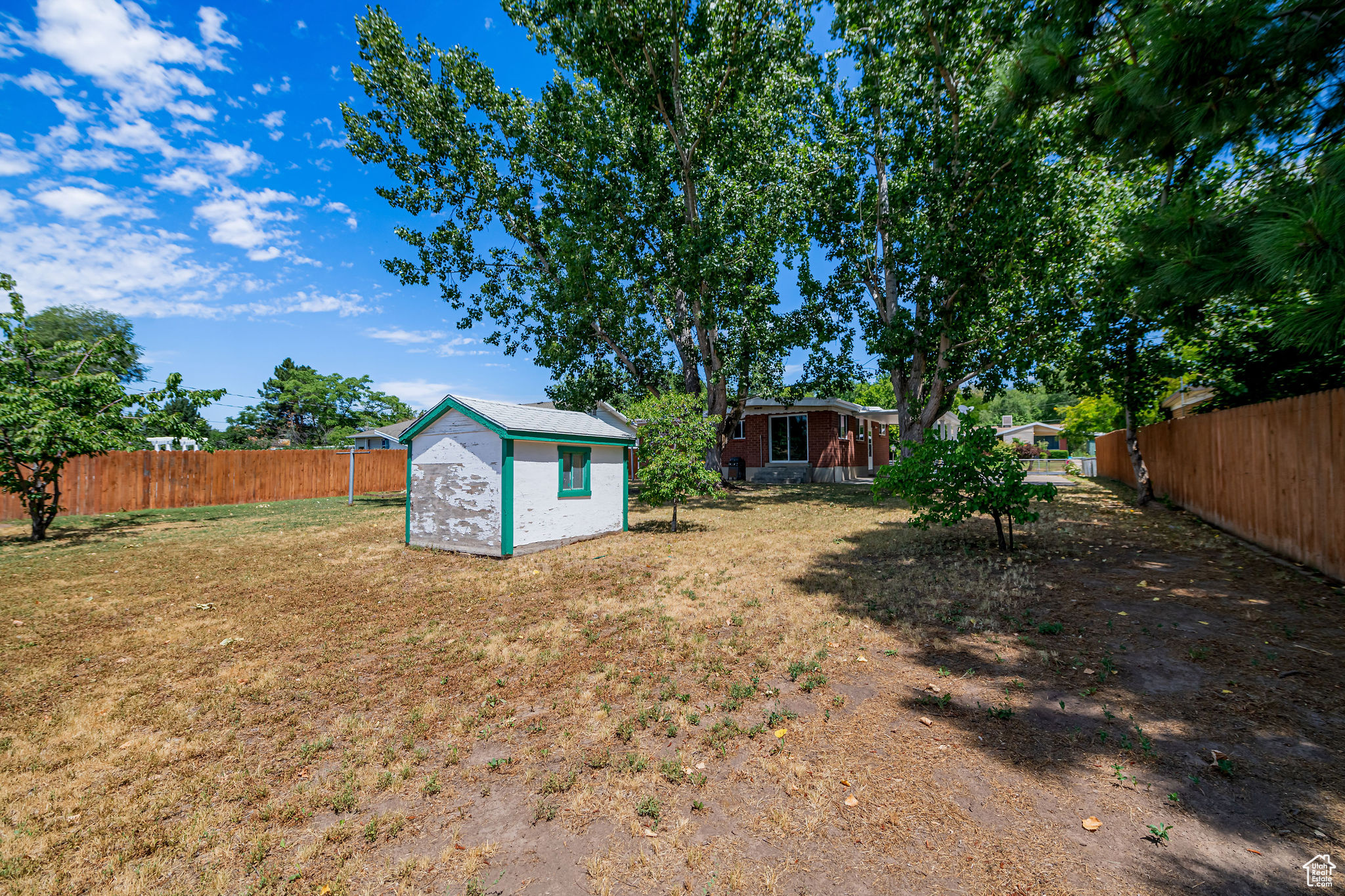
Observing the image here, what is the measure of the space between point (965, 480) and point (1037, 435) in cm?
5672

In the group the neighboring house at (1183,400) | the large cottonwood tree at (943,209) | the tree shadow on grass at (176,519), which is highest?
the large cottonwood tree at (943,209)

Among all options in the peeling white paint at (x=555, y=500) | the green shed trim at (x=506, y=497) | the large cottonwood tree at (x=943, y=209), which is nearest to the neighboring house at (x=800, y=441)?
the large cottonwood tree at (x=943, y=209)

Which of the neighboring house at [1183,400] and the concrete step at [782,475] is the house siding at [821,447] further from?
the neighboring house at [1183,400]

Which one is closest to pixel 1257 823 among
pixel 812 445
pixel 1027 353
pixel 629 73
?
pixel 1027 353

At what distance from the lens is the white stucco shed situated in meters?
8.89

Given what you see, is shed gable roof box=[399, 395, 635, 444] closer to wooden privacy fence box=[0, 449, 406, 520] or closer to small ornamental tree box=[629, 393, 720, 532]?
small ornamental tree box=[629, 393, 720, 532]

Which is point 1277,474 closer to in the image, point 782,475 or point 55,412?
point 782,475

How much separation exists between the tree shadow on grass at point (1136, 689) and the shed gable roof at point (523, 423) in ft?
16.6

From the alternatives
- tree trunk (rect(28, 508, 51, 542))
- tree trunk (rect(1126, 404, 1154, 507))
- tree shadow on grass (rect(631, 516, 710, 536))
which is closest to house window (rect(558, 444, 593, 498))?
tree shadow on grass (rect(631, 516, 710, 536))

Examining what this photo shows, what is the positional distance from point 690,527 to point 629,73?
13784 mm

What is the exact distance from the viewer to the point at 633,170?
17.6 meters

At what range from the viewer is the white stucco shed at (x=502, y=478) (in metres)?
8.89

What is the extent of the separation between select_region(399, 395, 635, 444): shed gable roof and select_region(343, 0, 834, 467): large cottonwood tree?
7394 mm

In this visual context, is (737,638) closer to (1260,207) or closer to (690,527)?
(1260,207)
